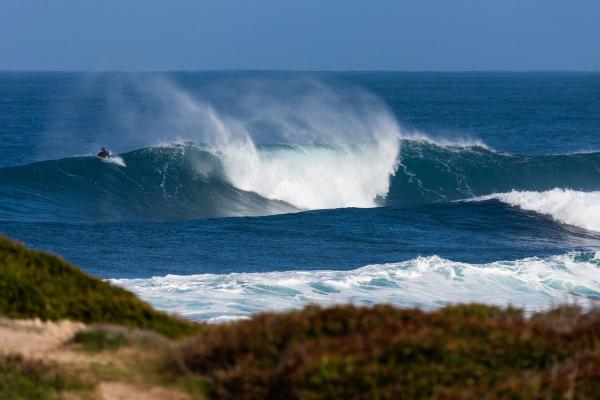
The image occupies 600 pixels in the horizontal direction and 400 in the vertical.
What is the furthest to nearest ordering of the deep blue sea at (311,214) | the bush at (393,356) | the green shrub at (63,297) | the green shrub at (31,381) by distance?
the deep blue sea at (311,214) < the green shrub at (63,297) < the green shrub at (31,381) < the bush at (393,356)

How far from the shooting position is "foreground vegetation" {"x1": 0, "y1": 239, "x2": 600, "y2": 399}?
6484 millimetres

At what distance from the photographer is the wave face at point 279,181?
1211 inches

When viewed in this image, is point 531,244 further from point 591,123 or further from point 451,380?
point 591,123

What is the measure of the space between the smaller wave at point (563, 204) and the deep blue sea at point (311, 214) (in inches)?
3.1

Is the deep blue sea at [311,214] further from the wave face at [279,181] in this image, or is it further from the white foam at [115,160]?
the white foam at [115,160]

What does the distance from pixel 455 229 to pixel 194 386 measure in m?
20.5

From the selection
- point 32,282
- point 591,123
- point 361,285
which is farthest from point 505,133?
point 32,282

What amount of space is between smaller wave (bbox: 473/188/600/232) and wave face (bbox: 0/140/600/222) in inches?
1.5

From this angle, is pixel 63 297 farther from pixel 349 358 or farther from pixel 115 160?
pixel 115 160

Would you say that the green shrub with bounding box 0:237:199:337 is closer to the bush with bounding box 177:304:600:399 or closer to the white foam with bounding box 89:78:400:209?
the bush with bounding box 177:304:600:399

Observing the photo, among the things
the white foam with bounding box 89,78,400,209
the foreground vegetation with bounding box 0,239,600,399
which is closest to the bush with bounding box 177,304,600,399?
the foreground vegetation with bounding box 0,239,600,399

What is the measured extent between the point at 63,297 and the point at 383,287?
369 inches

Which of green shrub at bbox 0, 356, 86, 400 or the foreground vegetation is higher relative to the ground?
the foreground vegetation

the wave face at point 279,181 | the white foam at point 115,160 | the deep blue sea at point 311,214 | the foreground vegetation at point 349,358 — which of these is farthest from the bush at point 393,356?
the white foam at point 115,160
